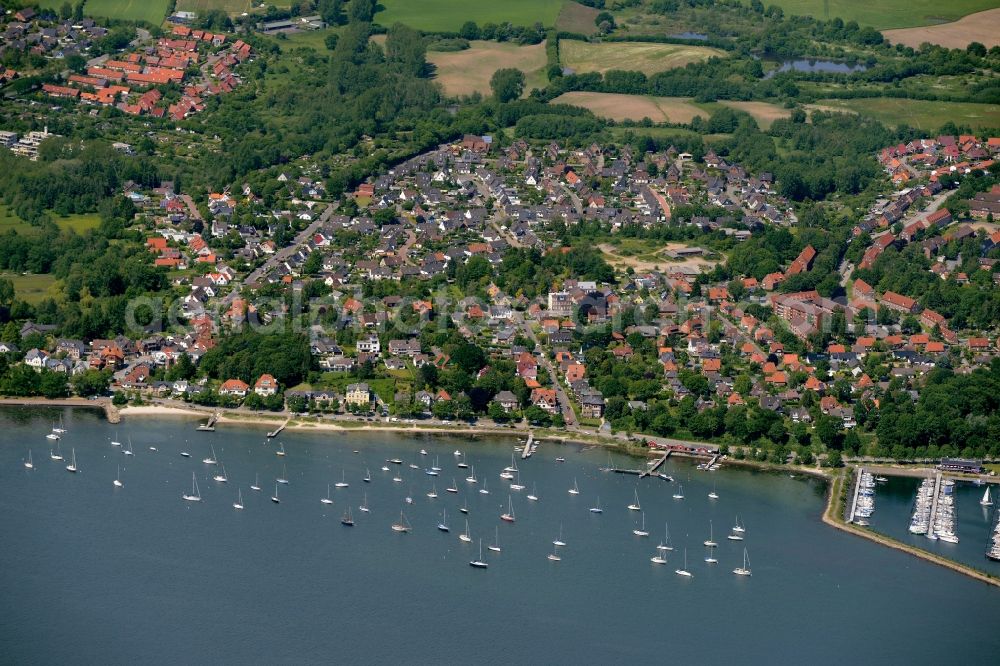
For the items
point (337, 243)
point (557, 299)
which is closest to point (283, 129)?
point (337, 243)

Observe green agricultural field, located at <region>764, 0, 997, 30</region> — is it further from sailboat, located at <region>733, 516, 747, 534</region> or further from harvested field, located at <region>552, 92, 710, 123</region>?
sailboat, located at <region>733, 516, 747, 534</region>

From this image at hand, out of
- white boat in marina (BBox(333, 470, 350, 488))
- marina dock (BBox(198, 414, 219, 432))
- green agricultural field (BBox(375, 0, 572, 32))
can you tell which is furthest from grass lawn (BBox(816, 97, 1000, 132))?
white boat in marina (BBox(333, 470, 350, 488))

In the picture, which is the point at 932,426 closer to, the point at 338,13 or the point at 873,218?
the point at 873,218

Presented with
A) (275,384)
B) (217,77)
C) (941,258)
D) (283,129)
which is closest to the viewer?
(275,384)

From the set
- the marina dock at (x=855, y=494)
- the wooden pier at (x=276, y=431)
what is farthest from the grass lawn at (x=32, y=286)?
the marina dock at (x=855, y=494)

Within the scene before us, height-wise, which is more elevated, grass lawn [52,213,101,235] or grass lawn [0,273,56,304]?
grass lawn [52,213,101,235]

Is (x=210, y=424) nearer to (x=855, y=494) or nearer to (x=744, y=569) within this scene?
(x=744, y=569)
